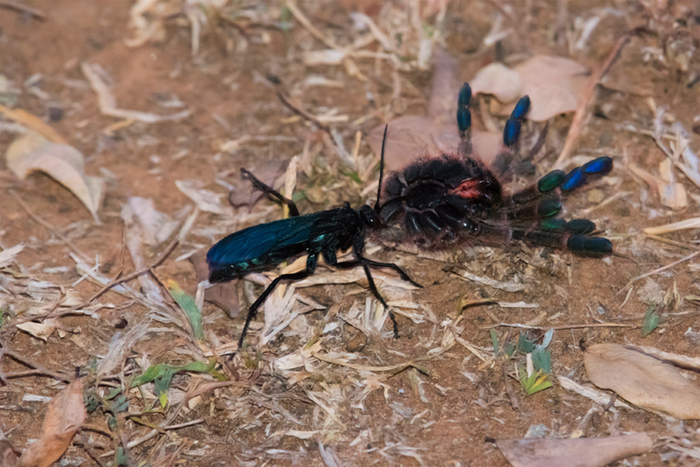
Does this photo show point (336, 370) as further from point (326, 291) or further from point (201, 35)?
point (201, 35)

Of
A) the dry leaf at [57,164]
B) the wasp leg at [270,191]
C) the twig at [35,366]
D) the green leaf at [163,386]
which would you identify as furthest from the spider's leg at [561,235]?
the dry leaf at [57,164]

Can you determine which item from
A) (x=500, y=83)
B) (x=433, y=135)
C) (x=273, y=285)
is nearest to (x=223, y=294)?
(x=273, y=285)

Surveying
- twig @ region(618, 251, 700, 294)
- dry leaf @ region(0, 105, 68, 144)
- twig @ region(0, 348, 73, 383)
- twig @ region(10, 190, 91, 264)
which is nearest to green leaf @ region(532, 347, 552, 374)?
Result: twig @ region(618, 251, 700, 294)

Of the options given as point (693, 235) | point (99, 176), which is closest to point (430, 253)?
point (693, 235)

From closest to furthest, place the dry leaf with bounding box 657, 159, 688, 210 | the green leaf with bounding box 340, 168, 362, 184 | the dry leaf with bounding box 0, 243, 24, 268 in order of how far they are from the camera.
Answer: the dry leaf with bounding box 0, 243, 24, 268 < the dry leaf with bounding box 657, 159, 688, 210 < the green leaf with bounding box 340, 168, 362, 184

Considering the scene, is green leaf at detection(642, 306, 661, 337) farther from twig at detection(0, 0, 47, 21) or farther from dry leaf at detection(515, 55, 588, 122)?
twig at detection(0, 0, 47, 21)

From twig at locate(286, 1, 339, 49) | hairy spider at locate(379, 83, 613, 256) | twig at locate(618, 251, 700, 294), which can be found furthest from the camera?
twig at locate(286, 1, 339, 49)
